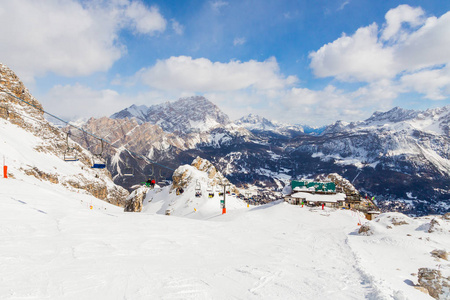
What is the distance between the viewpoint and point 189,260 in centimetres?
1231

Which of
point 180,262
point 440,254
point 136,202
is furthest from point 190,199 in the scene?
point 440,254

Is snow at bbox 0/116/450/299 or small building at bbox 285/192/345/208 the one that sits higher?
snow at bbox 0/116/450/299

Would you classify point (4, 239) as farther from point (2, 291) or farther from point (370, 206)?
point (370, 206)

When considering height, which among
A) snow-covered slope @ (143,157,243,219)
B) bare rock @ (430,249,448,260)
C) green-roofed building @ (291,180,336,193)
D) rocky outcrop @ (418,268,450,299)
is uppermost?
rocky outcrop @ (418,268,450,299)

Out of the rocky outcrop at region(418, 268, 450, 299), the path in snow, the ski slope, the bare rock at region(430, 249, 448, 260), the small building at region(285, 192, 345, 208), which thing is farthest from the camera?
the small building at region(285, 192, 345, 208)

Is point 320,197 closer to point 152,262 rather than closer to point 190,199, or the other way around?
point 190,199

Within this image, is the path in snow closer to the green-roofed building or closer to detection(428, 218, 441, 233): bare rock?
detection(428, 218, 441, 233): bare rock

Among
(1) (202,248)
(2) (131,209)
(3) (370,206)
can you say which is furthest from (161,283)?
(2) (131,209)

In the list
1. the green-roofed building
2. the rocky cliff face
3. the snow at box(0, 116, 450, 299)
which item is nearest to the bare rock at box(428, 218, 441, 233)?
the snow at box(0, 116, 450, 299)

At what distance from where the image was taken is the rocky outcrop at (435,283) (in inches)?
440

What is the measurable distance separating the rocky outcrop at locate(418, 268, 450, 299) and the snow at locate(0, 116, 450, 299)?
806 mm

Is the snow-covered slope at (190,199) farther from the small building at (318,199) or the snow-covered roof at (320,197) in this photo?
the snow-covered roof at (320,197)

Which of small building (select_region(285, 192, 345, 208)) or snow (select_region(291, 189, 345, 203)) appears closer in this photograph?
snow (select_region(291, 189, 345, 203))

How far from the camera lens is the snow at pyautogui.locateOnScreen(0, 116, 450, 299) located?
8336 millimetres
